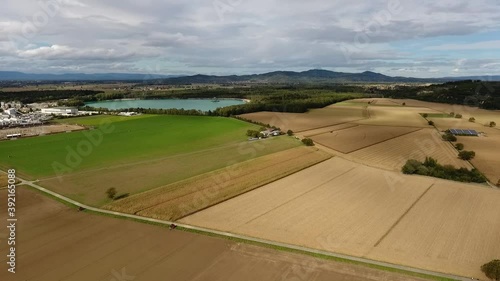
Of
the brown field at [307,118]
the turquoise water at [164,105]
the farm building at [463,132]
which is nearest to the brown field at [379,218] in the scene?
the farm building at [463,132]

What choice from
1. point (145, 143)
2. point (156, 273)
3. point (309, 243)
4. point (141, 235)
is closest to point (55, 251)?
point (141, 235)

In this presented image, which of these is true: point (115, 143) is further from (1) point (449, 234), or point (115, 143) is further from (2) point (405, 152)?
(1) point (449, 234)

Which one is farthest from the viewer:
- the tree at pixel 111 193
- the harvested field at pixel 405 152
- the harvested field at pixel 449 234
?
the harvested field at pixel 405 152

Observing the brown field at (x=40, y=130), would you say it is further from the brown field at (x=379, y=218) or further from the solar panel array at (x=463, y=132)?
the solar panel array at (x=463, y=132)

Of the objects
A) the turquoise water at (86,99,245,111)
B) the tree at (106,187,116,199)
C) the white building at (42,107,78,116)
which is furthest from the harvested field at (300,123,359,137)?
the white building at (42,107,78,116)

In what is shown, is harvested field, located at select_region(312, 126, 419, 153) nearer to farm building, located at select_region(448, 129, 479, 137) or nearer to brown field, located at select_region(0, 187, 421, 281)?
farm building, located at select_region(448, 129, 479, 137)

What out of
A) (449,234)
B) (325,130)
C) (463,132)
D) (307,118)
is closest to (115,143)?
(325,130)
